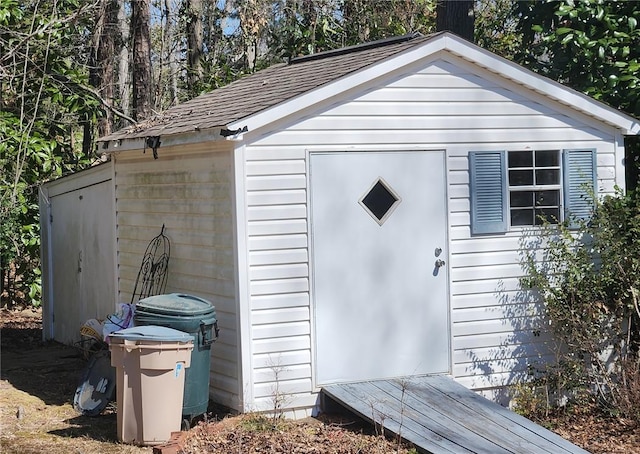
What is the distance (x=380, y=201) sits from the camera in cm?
908

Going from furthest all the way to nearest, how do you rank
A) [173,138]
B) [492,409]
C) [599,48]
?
[599,48], [173,138], [492,409]

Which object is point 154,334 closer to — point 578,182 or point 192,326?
point 192,326

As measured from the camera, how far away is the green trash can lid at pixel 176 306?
8.16 meters

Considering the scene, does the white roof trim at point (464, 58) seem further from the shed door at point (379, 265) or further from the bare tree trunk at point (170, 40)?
the bare tree trunk at point (170, 40)

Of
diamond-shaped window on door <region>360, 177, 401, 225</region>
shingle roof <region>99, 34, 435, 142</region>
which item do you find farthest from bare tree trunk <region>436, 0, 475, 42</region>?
diamond-shaped window on door <region>360, 177, 401, 225</region>

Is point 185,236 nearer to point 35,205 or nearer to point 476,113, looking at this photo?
point 476,113

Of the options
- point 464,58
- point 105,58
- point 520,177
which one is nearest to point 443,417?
point 520,177

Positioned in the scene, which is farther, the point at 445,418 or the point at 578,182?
the point at 578,182

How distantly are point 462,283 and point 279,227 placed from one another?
6.83ft

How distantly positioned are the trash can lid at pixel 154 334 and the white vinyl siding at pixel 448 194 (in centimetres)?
92

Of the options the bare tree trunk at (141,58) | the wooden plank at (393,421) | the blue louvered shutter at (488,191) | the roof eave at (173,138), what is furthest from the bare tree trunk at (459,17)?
the wooden plank at (393,421)

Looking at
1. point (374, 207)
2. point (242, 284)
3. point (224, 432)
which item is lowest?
point (224, 432)

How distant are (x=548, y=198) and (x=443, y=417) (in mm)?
3030

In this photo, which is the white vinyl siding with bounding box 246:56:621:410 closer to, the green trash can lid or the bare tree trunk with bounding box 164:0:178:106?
the green trash can lid
